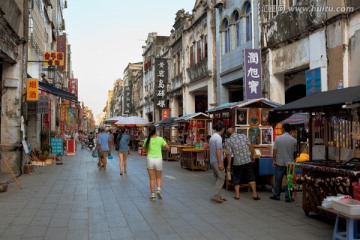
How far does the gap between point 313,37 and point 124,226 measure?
33.5 ft

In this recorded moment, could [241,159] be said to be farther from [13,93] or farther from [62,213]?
[13,93]

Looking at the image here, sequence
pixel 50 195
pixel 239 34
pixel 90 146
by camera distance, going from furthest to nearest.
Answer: pixel 90 146 < pixel 239 34 < pixel 50 195

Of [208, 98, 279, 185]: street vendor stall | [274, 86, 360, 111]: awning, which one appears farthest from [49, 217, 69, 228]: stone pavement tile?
[208, 98, 279, 185]: street vendor stall

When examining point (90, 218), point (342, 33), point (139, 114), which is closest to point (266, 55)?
point (342, 33)

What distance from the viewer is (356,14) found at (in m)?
11.3

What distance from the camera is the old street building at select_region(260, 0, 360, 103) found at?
11.7 m

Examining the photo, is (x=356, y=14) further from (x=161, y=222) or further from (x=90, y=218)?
(x=90, y=218)

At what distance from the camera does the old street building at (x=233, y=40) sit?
1850 cm

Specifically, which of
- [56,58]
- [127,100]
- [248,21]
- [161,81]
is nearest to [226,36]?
[248,21]

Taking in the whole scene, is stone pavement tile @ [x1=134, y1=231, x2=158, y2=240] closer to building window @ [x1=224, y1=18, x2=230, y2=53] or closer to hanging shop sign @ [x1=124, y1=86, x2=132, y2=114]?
building window @ [x1=224, y1=18, x2=230, y2=53]

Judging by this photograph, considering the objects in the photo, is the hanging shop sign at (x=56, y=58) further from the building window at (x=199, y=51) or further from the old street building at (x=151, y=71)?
the old street building at (x=151, y=71)

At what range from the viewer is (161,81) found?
3422cm

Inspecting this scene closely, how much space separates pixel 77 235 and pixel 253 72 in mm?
12470

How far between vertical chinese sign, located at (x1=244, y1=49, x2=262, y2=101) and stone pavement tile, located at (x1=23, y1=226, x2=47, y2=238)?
11841 millimetres
